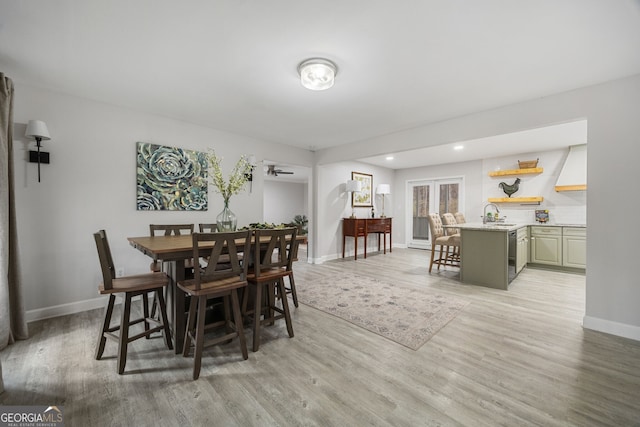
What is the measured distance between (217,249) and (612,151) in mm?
3595

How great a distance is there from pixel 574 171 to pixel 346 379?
5995mm

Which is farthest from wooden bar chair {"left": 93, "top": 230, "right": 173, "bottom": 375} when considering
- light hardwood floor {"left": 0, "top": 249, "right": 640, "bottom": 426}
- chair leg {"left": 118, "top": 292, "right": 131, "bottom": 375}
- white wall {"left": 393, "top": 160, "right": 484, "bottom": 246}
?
white wall {"left": 393, "top": 160, "right": 484, "bottom": 246}

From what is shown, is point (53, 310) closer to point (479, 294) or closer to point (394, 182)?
point (479, 294)

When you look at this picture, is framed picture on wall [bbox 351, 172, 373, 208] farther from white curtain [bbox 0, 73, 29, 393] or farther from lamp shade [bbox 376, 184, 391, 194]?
white curtain [bbox 0, 73, 29, 393]

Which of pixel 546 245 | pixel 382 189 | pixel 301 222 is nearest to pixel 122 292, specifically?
pixel 382 189

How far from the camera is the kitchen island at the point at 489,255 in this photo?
12.1 ft

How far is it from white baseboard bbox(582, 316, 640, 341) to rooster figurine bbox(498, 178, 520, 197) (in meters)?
3.92

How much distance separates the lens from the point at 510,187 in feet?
18.9

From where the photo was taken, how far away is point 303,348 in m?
2.12

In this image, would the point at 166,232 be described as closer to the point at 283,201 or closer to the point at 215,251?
the point at 215,251

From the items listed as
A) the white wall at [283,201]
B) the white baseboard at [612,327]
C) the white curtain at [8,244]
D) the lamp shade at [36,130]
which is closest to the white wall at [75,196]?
the lamp shade at [36,130]

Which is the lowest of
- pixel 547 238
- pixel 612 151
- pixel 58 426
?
pixel 58 426

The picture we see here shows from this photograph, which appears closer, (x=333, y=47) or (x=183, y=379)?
(x=183, y=379)

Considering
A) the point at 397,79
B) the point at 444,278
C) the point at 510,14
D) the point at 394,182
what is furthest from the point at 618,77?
the point at 394,182
